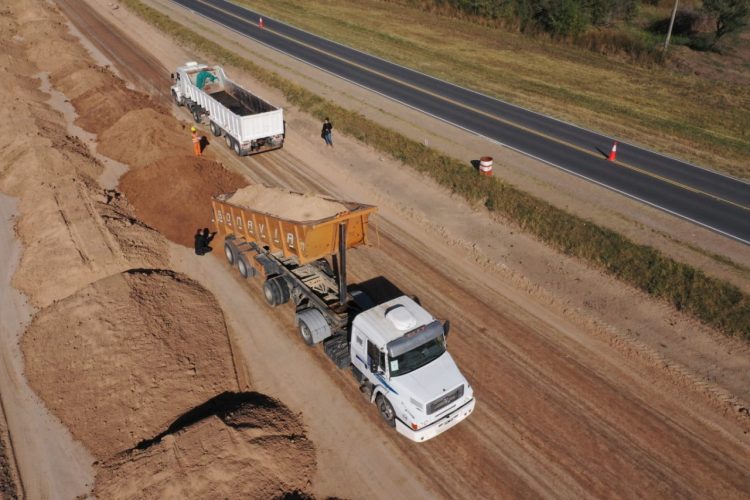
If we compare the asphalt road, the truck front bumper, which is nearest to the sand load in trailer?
the truck front bumper

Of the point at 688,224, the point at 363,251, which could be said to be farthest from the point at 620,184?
the point at 363,251

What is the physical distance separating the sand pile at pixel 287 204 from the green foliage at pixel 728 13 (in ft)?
170

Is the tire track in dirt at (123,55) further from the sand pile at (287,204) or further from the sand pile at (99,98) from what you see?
the sand pile at (287,204)

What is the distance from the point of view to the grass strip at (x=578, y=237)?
17.8 m

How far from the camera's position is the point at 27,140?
86.0ft

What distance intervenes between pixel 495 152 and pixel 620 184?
6.79m

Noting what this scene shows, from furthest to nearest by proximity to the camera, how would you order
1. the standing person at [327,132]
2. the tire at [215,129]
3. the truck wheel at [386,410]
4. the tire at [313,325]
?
the tire at [215,129] → the standing person at [327,132] → the tire at [313,325] → the truck wheel at [386,410]

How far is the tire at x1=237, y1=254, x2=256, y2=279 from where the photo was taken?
1834 cm

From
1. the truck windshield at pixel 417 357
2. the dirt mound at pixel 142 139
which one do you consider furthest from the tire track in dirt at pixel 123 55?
the truck windshield at pixel 417 357

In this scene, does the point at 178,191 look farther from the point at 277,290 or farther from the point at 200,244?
the point at 277,290

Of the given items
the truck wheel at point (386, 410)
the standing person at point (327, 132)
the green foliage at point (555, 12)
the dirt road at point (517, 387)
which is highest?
the green foliage at point (555, 12)

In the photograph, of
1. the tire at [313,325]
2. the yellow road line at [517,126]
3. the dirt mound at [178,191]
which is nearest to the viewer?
the tire at [313,325]

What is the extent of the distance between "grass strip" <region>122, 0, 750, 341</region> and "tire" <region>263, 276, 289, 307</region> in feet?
35.6

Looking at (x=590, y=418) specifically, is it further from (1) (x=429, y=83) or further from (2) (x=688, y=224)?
(1) (x=429, y=83)
